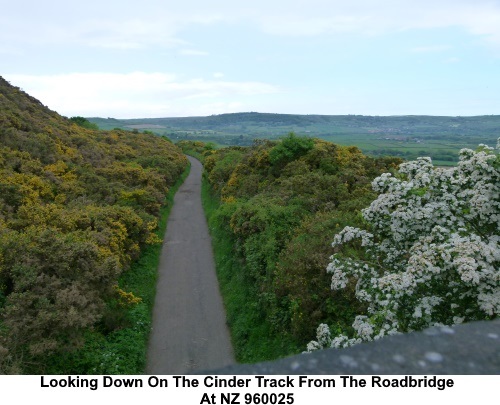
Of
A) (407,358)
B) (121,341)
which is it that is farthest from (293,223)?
(407,358)

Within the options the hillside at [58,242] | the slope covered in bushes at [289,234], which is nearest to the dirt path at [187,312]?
the slope covered in bushes at [289,234]

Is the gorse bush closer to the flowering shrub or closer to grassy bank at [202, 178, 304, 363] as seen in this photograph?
grassy bank at [202, 178, 304, 363]

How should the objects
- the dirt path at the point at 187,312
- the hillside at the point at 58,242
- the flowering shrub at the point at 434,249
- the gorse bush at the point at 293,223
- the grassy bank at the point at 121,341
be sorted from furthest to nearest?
→ the dirt path at the point at 187,312
the gorse bush at the point at 293,223
the grassy bank at the point at 121,341
the hillside at the point at 58,242
the flowering shrub at the point at 434,249

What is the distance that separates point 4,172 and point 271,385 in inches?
970

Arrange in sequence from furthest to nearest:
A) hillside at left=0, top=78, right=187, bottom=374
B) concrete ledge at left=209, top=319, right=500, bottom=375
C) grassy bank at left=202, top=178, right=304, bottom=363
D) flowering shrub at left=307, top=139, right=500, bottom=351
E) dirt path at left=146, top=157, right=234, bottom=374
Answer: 1. dirt path at left=146, top=157, right=234, bottom=374
2. grassy bank at left=202, top=178, right=304, bottom=363
3. hillside at left=0, top=78, right=187, bottom=374
4. flowering shrub at left=307, top=139, right=500, bottom=351
5. concrete ledge at left=209, top=319, right=500, bottom=375

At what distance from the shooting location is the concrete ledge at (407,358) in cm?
315

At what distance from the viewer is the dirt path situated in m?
14.3

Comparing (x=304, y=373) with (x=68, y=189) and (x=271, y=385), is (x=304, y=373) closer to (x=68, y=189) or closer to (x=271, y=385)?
(x=271, y=385)

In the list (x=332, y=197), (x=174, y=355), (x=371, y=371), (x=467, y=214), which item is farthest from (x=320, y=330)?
(x=332, y=197)

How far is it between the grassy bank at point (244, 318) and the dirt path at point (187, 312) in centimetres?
43

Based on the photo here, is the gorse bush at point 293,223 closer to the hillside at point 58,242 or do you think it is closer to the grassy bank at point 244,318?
the grassy bank at point 244,318

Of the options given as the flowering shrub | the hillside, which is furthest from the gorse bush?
the hillside

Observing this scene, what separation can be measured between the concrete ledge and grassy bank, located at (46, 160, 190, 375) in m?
11.0

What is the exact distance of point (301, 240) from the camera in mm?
16500
